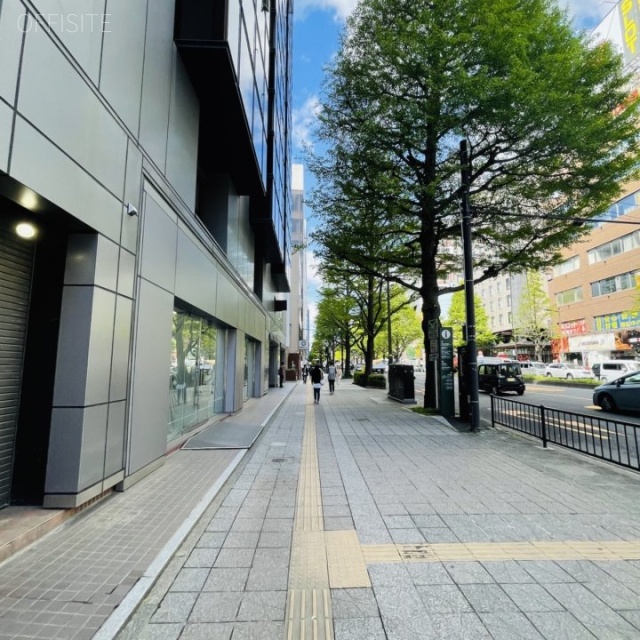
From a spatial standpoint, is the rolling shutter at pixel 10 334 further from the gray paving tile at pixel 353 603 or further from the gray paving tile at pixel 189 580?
the gray paving tile at pixel 353 603

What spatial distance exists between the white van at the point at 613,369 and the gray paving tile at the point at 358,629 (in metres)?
32.3

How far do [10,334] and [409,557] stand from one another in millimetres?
4656

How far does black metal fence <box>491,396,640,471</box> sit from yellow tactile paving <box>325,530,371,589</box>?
17.4 feet

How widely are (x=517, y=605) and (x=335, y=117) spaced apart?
48.2ft

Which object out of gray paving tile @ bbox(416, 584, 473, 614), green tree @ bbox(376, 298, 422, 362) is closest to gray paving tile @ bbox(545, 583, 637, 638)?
gray paving tile @ bbox(416, 584, 473, 614)

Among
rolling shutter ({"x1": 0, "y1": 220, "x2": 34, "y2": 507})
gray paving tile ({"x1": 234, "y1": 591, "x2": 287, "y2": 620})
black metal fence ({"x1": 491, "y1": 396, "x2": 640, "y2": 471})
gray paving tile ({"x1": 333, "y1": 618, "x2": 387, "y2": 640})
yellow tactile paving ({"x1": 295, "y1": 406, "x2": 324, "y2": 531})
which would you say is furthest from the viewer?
black metal fence ({"x1": 491, "y1": 396, "x2": 640, "y2": 471})

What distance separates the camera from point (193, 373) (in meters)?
9.34

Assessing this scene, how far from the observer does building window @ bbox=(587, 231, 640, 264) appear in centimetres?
3628

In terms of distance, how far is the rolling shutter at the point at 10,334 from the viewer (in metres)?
4.12

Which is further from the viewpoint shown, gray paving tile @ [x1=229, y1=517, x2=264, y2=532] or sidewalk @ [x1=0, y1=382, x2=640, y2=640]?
gray paving tile @ [x1=229, y1=517, x2=264, y2=532]

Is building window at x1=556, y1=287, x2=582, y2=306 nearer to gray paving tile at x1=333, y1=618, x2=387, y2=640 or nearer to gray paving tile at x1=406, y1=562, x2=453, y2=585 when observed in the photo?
gray paving tile at x1=406, y1=562, x2=453, y2=585

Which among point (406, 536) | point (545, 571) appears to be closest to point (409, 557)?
point (406, 536)

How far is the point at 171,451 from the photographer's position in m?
7.64

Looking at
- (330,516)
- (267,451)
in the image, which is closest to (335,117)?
(267,451)
